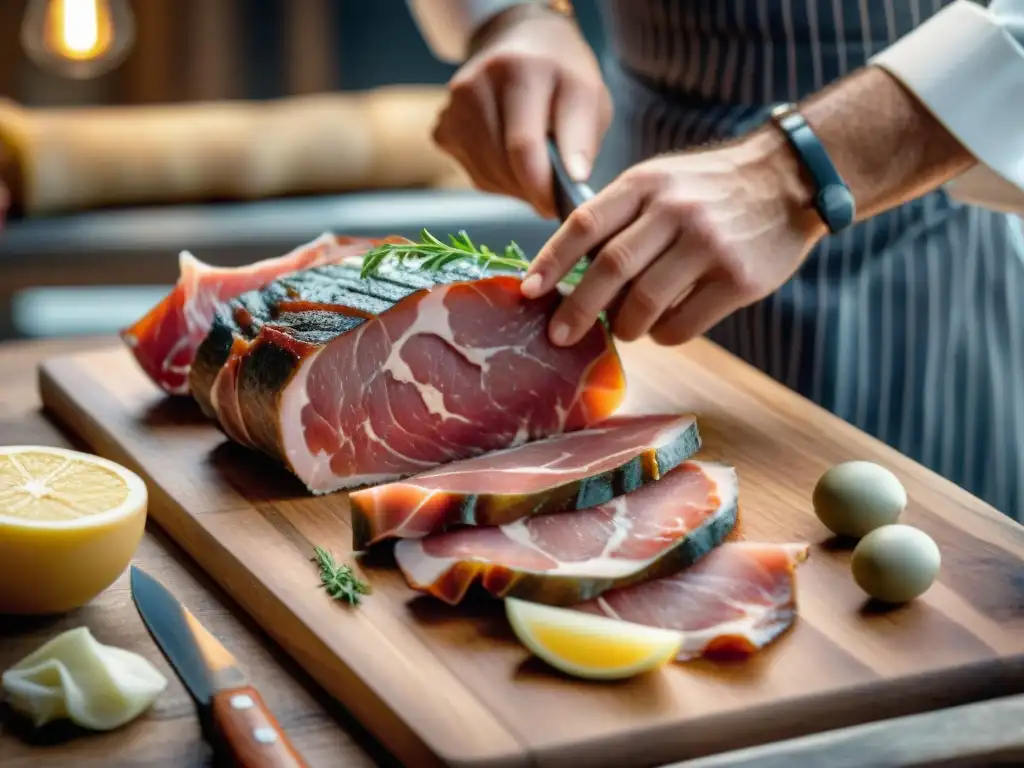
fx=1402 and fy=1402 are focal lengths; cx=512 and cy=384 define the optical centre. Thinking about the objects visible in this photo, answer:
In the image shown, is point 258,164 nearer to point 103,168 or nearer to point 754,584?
point 103,168

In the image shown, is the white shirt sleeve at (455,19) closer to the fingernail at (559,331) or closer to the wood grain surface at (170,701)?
the fingernail at (559,331)

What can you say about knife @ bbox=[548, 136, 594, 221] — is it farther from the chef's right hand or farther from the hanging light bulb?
the hanging light bulb

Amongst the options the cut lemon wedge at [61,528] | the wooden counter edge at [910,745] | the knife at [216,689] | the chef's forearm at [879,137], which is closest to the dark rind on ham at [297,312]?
the cut lemon wedge at [61,528]

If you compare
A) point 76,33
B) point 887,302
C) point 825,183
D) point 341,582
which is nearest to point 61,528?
point 341,582

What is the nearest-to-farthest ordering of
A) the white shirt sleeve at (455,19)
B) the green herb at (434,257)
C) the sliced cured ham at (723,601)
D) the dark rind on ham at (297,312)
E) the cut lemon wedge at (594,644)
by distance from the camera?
the cut lemon wedge at (594,644)
the sliced cured ham at (723,601)
the dark rind on ham at (297,312)
the green herb at (434,257)
the white shirt sleeve at (455,19)

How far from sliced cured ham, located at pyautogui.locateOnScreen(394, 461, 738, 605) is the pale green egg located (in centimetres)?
15

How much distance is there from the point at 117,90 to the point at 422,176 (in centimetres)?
139

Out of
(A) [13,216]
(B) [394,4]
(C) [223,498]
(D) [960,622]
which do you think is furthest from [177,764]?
(B) [394,4]

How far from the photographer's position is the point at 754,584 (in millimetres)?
1962

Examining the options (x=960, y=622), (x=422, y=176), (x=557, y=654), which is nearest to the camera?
(x=557, y=654)

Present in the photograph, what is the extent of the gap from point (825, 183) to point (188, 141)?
368cm

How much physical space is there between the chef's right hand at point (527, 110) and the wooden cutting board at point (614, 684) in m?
0.66

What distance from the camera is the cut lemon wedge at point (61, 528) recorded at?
1.86 m

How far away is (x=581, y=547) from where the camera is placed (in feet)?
6.63
